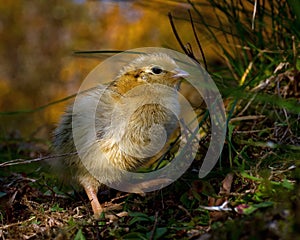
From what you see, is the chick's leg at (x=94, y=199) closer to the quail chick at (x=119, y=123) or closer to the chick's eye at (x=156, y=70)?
the quail chick at (x=119, y=123)

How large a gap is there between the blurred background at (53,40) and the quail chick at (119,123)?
6.90 meters

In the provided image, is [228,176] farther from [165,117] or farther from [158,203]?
[165,117]

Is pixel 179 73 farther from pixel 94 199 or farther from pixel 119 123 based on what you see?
pixel 94 199

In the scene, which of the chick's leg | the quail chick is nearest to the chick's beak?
the quail chick

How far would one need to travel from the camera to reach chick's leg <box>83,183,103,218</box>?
7.90 ft

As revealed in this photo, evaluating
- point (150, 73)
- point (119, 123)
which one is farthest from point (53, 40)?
point (119, 123)

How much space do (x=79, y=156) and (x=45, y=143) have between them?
4.79 feet

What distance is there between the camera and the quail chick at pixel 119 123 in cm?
252

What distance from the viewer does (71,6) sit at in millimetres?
12586

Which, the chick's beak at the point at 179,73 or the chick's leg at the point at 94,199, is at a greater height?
the chick's beak at the point at 179,73

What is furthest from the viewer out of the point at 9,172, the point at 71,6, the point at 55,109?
the point at 71,6

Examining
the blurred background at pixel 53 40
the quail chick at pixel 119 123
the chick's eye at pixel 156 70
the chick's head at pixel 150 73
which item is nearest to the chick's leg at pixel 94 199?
the quail chick at pixel 119 123

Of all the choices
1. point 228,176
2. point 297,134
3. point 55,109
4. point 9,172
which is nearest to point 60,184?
point 9,172

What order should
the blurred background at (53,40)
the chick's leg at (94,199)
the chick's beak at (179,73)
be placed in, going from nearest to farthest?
1. the chick's leg at (94,199)
2. the chick's beak at (179,73)
3. the blurred background at (53,40)
